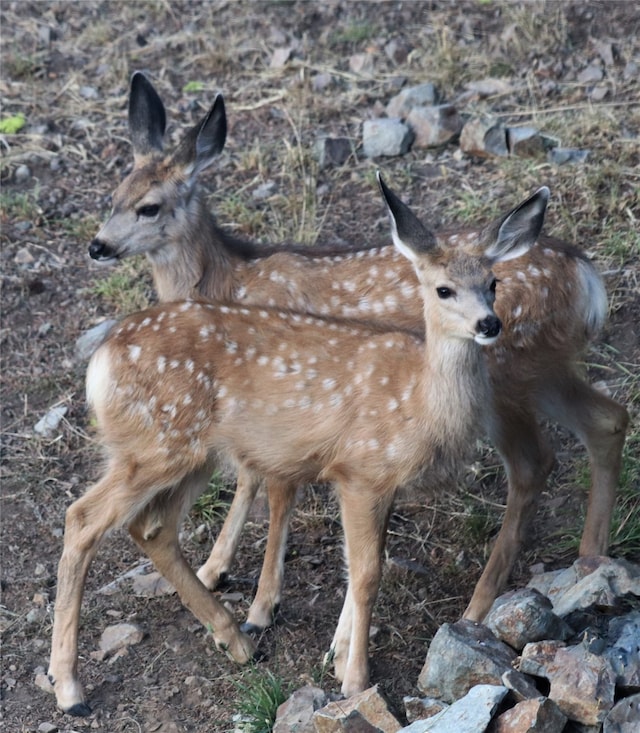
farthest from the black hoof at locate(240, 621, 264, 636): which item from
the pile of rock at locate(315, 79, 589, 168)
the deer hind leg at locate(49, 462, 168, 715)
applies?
the pile of rock at locate(315, 79, 589, 168)

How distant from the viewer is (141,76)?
6629 mm

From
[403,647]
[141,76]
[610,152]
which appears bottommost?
[403,647]

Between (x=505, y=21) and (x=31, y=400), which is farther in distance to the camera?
(x=505, y=21)

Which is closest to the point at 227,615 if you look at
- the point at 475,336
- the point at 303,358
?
the point at 303,358

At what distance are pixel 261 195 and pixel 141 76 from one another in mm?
1964

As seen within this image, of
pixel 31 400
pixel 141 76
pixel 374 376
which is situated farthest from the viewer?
pixel 31 400

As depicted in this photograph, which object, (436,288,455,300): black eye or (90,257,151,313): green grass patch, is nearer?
(436,288,455,300): black eye

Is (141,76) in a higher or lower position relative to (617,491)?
higher

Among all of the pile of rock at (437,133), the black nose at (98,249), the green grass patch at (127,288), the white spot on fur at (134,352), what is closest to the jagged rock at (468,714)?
the white spot on fur at (134,352)

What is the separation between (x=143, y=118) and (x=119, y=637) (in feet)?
8.61

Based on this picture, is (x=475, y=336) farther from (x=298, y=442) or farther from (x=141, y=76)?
(x=141, y=76)

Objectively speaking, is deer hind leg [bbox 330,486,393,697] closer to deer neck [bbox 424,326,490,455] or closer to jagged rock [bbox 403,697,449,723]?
deer neck [bbox 424,326,490,455]

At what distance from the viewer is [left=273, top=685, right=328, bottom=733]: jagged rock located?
15.5ft

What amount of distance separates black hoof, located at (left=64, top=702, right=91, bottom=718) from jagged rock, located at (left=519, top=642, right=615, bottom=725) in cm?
192
